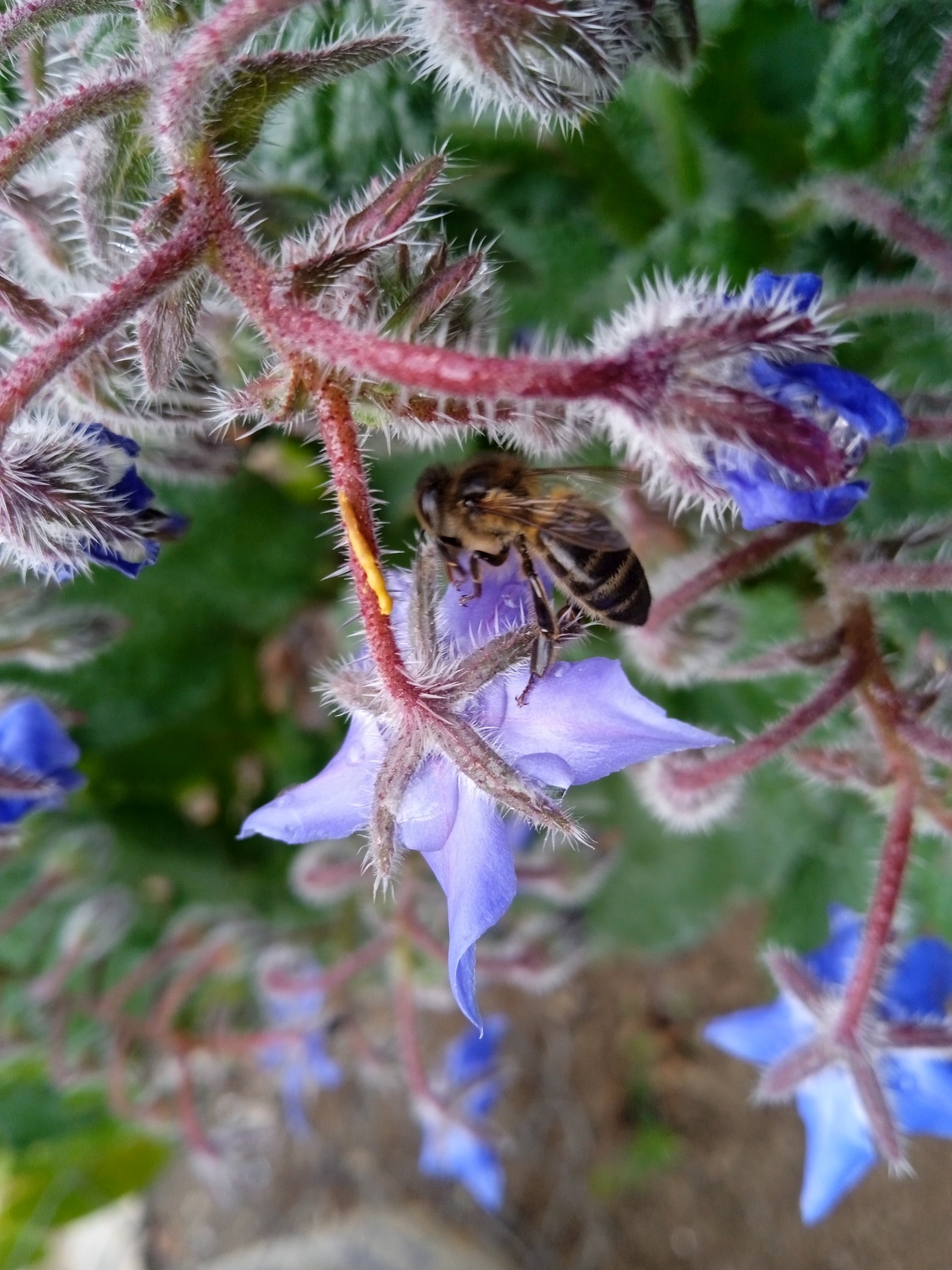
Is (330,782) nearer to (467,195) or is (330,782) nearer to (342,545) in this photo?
(342,545)

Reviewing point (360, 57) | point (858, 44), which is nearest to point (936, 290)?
point (858, 44)

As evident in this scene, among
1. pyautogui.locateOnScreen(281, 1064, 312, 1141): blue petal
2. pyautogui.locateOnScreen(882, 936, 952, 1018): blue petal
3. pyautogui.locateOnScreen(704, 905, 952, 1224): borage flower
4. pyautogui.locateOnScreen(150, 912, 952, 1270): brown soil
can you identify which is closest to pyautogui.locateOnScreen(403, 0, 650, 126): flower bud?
pyautogui.locateOnScreen(704, 905, 952, 1224): borage flower

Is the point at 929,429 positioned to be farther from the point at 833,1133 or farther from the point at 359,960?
the point at 359,960

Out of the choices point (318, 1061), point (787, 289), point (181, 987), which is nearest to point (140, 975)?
point (181, 987)

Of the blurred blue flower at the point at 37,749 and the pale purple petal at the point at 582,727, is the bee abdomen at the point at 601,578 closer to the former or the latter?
the pale purple petal at the point at 582,727

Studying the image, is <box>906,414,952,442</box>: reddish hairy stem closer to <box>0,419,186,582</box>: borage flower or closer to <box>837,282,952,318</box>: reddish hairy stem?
<box>837,282,952,318</box>: reddish hairy stem

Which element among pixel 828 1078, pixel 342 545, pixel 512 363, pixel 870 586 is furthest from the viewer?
pixel 828 1078
